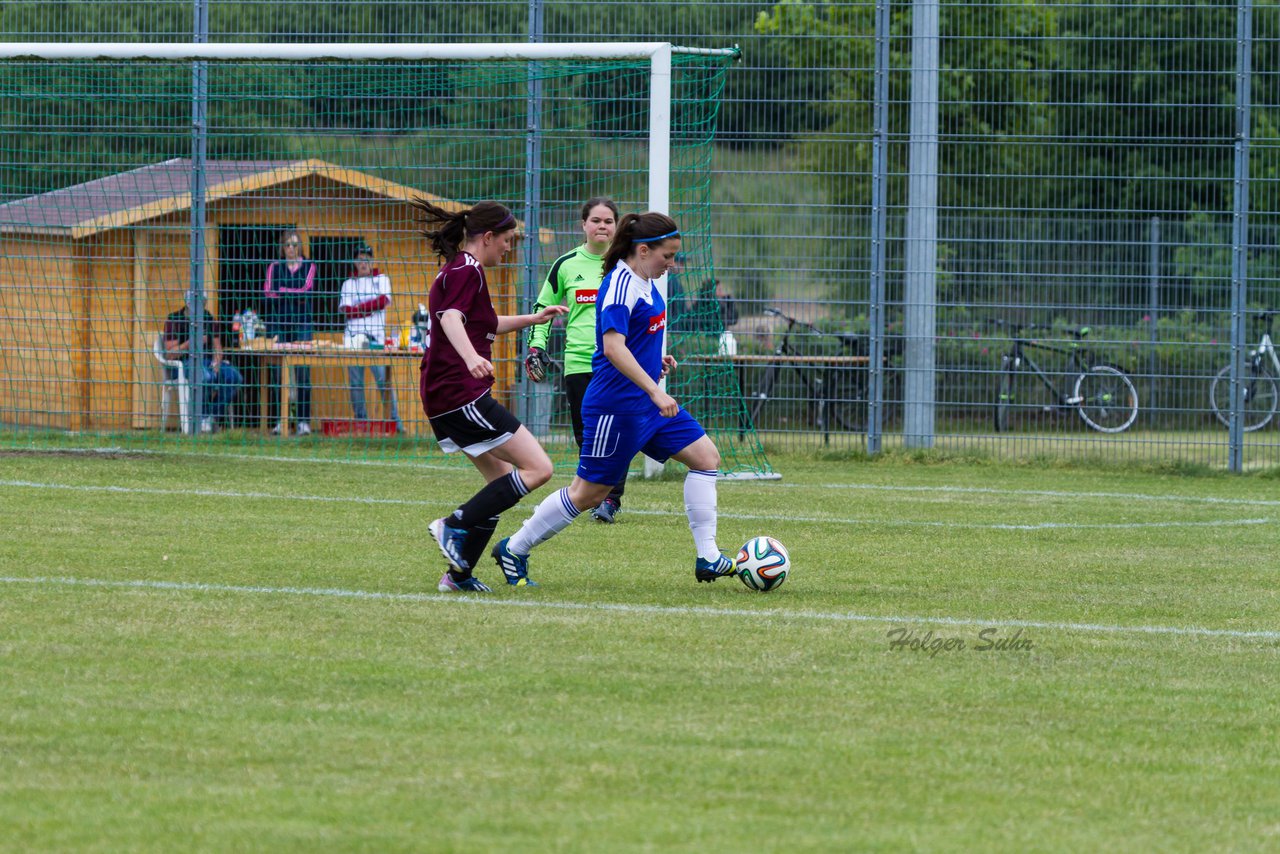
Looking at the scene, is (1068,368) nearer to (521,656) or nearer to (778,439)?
(778,439)

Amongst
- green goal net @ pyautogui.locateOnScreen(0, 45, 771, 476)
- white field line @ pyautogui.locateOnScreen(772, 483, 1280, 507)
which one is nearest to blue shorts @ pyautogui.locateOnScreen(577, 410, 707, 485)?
white field line @ pyautogui.locateOnScreen(772, 483, 1280, 507)

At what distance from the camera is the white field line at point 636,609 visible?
23.2 ft

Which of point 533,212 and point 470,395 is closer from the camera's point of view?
point 470,395

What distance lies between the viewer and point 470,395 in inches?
309

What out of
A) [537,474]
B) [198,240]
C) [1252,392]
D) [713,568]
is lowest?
[713,568]

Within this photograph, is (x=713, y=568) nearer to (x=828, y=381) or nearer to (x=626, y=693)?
(x=626, y=693)

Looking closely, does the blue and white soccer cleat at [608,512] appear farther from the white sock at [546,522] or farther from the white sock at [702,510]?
the white sock at [546,522]

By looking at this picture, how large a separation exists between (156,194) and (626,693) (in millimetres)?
11019

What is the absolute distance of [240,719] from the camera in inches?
203

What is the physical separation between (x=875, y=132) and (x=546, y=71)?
3.03 meters

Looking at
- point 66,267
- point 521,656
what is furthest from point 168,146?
point 521,656

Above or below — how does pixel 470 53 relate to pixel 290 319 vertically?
above

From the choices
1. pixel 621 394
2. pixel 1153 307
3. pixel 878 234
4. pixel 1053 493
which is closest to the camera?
pixel 621 394

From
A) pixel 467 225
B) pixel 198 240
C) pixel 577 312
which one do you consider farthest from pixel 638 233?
pixel 198 240
